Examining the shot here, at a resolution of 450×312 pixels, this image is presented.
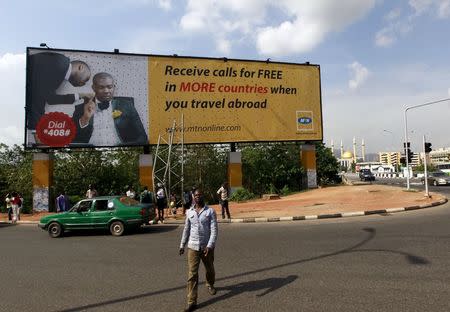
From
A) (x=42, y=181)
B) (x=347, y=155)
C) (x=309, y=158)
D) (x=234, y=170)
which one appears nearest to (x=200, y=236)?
(x=42, y=181)

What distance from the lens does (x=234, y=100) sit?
3109 centimetres

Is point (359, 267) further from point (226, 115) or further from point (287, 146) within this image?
point (287, 146)

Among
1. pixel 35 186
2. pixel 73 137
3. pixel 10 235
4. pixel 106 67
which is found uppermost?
pixel 106 67

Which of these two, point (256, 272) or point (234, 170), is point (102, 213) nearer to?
point (256, 272)

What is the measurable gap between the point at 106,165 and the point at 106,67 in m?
12.1

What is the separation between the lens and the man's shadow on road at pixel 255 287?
21.0 feet

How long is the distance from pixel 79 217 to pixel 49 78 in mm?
15937

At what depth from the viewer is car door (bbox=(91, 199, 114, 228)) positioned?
15047mm

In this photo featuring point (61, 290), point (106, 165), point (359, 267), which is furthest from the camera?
point (106, 165)

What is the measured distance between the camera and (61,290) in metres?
7.14

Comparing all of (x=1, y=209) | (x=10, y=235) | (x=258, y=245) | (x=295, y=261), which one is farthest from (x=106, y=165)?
(x=295, y=261)

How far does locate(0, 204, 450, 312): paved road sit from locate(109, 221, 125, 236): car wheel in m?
1.39

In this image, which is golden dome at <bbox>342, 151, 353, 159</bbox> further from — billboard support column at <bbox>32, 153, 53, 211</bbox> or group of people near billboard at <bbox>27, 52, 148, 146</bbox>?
billboard support column at <bbox>32, 153, 53, 211</bbox>

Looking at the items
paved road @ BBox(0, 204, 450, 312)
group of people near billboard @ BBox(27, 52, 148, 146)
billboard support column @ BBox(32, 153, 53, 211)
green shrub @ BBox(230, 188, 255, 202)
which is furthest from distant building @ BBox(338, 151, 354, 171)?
paved road @ BBox(0, 204, 450, 312)
